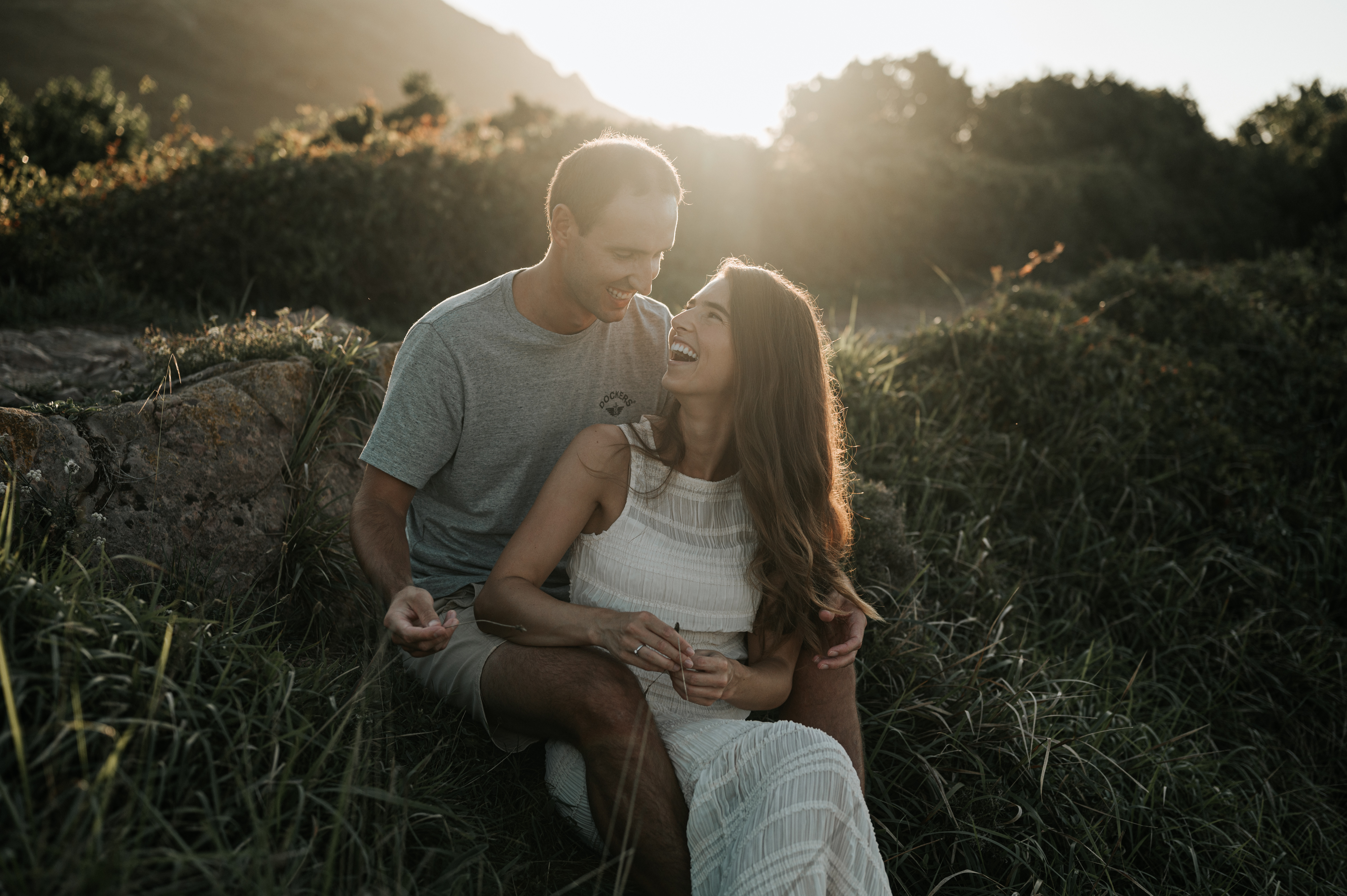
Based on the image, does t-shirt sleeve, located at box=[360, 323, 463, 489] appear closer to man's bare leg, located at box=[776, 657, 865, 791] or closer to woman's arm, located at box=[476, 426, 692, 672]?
woman's arm, located at box=[476, 426, 692, 672]

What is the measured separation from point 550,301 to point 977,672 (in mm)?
2219

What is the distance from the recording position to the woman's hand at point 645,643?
211 centimetres

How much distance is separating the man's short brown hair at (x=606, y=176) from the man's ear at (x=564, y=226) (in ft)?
0.04

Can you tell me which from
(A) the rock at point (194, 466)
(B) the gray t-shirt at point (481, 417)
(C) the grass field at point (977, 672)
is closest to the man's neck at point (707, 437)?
(B) the gray t-shirt at point (481, 417)

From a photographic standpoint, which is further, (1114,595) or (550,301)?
(1114,595)

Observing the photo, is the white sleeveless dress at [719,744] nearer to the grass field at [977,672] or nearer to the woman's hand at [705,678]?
the woman's hand at [705,678]

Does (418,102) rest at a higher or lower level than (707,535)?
higher

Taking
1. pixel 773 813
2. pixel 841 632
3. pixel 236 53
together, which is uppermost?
A: pixel 236 53

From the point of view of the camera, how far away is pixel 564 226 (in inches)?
113

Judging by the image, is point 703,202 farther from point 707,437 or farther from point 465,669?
point 465,669

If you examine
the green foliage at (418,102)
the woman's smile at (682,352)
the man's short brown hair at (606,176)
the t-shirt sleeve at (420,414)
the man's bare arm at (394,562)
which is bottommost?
the man's bare arm at (394,562)

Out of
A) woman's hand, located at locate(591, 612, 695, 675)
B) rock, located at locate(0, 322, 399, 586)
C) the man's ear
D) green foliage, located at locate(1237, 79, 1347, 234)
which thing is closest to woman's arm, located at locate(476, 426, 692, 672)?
woman's hand, located at locate(591, 612, 695, 675)

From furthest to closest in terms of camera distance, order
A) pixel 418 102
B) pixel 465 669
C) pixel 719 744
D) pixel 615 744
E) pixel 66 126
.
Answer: pixel 418 102 → pixel 66 126 → pixel 465 669 → pixel 719 744 → pixel 615 744

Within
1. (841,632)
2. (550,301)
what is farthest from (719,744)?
(550,301)
